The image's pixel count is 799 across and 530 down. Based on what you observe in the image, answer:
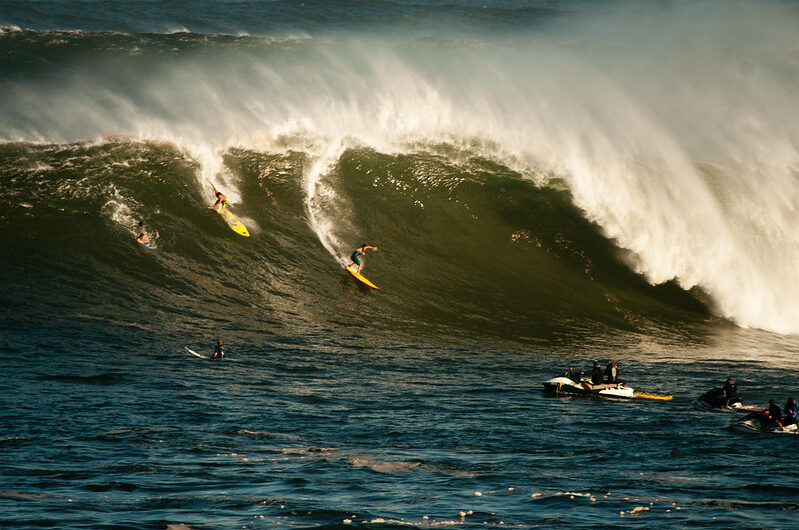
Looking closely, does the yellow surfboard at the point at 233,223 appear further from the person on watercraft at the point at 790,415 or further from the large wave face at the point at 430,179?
the person on watercraft at the point at 790,415

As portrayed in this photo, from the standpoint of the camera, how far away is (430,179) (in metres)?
25.4

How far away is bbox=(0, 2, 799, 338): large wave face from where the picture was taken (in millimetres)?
20875

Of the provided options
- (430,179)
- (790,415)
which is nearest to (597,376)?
(790,415)

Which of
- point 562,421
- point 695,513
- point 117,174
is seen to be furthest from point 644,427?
point 117,174

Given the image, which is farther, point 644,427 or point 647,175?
point 647,175

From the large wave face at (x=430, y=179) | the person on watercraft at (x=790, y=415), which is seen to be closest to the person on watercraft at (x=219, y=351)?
the large wave face at (x=430, y=179)

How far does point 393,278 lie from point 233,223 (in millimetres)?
4408

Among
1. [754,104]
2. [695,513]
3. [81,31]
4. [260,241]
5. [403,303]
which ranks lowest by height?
[695,513]

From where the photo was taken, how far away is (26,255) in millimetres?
19391

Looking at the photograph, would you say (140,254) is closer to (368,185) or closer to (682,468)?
(368,185)

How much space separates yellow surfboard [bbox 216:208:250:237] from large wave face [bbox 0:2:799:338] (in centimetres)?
34

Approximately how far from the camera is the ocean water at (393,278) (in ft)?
35.2

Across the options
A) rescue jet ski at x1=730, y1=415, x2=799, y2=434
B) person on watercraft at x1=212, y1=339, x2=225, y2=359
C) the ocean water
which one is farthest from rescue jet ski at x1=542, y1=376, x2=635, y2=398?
person on watercraft at x1=212, y1=339, x2=225, y2=359

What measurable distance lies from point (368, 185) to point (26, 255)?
9.46 m
